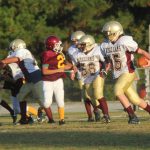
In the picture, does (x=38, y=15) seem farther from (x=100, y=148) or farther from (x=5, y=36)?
(x=100, y=148)

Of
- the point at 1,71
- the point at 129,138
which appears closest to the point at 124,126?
the point at 129,138

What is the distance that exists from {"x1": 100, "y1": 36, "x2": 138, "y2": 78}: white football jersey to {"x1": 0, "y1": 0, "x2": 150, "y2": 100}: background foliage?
1852 centimetres

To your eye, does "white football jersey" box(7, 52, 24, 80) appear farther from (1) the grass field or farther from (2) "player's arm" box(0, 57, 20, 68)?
(1) the grass field

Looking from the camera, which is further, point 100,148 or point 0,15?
point 0,15

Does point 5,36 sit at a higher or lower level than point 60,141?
higher

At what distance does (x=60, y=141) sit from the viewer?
11.0 metres

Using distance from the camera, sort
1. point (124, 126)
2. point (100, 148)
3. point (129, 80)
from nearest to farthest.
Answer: point (100, 148) → point (124, 126) → point (129, 80)

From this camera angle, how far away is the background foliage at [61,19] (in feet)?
108

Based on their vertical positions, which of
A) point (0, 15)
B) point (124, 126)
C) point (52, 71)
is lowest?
point (124, 126)

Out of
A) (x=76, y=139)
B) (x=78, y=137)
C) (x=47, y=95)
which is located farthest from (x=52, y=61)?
(x=76, y=139)

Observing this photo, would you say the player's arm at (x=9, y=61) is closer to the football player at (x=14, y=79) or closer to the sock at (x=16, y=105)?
the football player at (x=14, y=79)

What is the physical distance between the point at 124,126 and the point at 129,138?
78.8 inches

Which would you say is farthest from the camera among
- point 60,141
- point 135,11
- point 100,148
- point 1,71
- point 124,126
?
point 135,11

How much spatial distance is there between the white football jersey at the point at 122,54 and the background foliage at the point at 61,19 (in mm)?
18515
